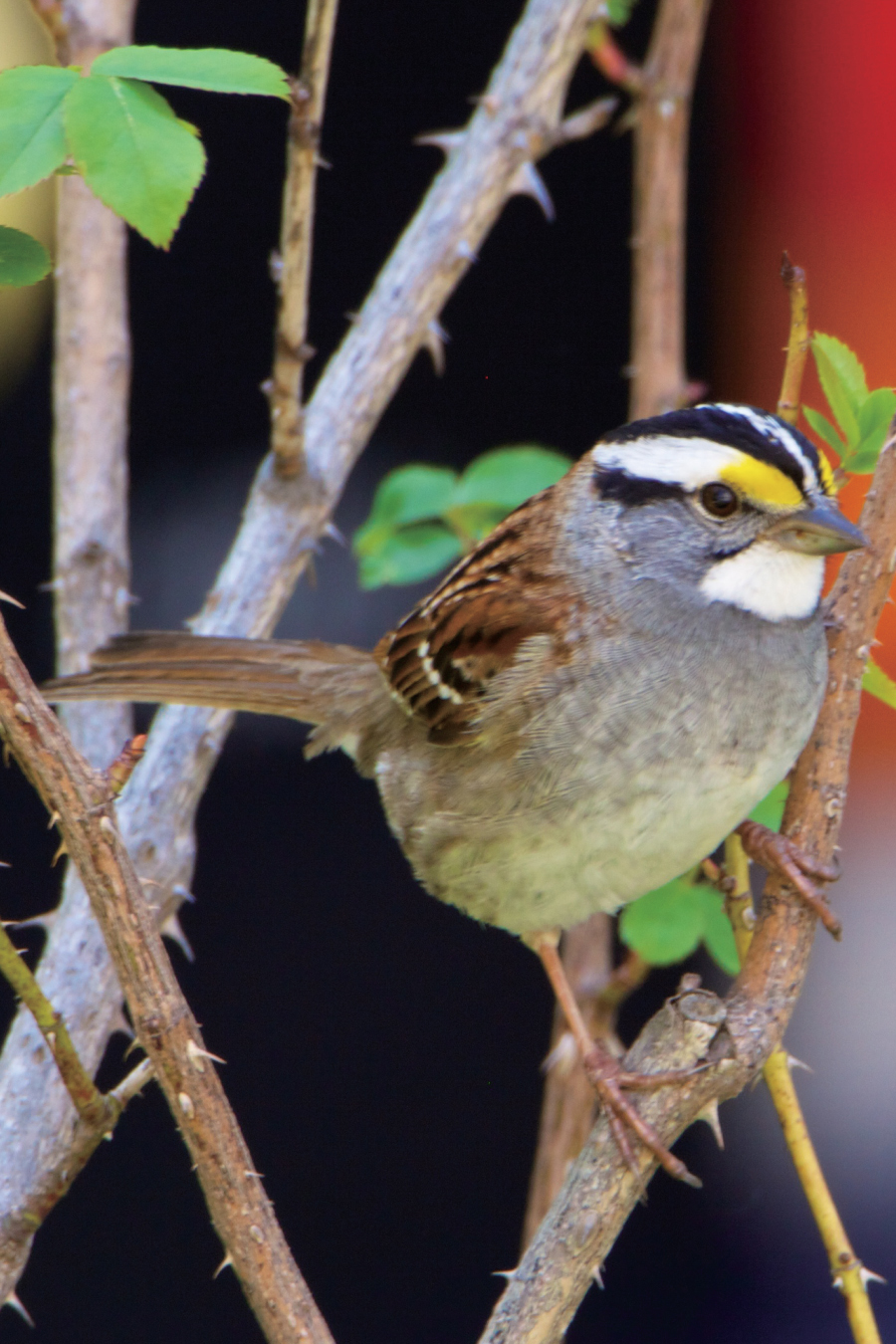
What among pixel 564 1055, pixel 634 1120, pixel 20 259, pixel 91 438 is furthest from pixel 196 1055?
pixel 91 438

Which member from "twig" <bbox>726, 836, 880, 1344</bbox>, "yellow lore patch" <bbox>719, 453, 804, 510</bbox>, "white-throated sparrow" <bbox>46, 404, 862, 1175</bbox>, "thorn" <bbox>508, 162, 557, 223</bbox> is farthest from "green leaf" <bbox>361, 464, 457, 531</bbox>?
"twig" <bbox>726, 836, 880, 1344</bbox>

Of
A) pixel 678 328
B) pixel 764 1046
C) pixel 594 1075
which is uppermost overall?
pixel 678 328

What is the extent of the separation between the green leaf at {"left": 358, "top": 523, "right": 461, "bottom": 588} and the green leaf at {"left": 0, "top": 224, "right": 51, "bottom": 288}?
79 centimetres

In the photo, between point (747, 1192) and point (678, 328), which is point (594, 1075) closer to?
point (678, 328)

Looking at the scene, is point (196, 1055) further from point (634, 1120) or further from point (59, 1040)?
point (634, 1120)

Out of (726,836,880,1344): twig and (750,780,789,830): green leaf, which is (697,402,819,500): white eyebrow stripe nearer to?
(750,780,789,830): green leaf

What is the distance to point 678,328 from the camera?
183cm

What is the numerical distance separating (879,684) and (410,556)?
0.63 metres

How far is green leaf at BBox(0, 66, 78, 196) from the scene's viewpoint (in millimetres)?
797

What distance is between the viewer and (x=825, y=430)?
123 cm

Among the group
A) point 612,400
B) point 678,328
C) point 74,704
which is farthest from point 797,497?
point 612,400

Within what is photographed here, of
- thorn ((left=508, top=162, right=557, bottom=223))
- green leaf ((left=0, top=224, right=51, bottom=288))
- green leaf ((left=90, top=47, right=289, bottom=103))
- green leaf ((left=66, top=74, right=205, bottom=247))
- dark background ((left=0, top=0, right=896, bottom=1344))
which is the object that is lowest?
dark background ((left=0, top=0, right=896, bottom=1344))

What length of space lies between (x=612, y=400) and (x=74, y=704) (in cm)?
144

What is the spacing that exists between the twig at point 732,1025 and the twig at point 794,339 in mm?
99
